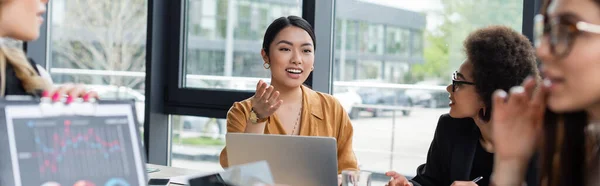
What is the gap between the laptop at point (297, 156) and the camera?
6.24 feet

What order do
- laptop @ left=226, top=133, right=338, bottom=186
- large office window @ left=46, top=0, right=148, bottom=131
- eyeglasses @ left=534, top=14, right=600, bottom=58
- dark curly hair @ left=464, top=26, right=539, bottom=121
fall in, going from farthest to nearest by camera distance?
large office window @ left=46, top=0, right=148, bottom=131 < dark curly hair @ left=464, top=26, right=539, bottom=121 < laptop @ left=226, top=133, right=338, bottom=186 < eyeglasses @ left=534, top=14, right=600, bottom=58

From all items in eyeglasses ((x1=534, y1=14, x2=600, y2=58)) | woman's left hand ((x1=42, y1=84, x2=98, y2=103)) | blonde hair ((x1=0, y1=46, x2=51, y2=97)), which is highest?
eyeglasses ((x1=534, y1=14, x2=600, y2=58))

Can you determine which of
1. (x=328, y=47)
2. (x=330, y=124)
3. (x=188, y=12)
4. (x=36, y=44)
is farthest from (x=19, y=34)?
(x=36, y=44)

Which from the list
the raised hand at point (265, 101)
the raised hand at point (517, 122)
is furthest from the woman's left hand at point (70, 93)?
the raised hand at point (265, 101)

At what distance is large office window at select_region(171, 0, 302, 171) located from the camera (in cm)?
376

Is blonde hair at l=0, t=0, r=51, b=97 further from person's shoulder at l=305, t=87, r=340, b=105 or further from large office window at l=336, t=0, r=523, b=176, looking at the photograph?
large office window at l=336, t=0, r=523, b=176

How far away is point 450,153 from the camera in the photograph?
234 centimetres

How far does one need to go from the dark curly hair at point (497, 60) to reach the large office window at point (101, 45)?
2299 mm

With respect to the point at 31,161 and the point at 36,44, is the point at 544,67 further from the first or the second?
the point at 36,44

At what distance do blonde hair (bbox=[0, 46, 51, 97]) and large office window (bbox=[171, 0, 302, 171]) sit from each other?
2124mm

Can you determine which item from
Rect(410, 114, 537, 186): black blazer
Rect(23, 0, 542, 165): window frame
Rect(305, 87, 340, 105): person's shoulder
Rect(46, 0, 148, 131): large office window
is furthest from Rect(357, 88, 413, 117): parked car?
Rect(46, 0, 148, 131): large office window

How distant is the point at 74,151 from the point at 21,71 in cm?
32

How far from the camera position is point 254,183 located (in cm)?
145

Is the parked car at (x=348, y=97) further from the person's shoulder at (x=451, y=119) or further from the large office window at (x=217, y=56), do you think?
the person's shoulder at (x=451, y=119)
